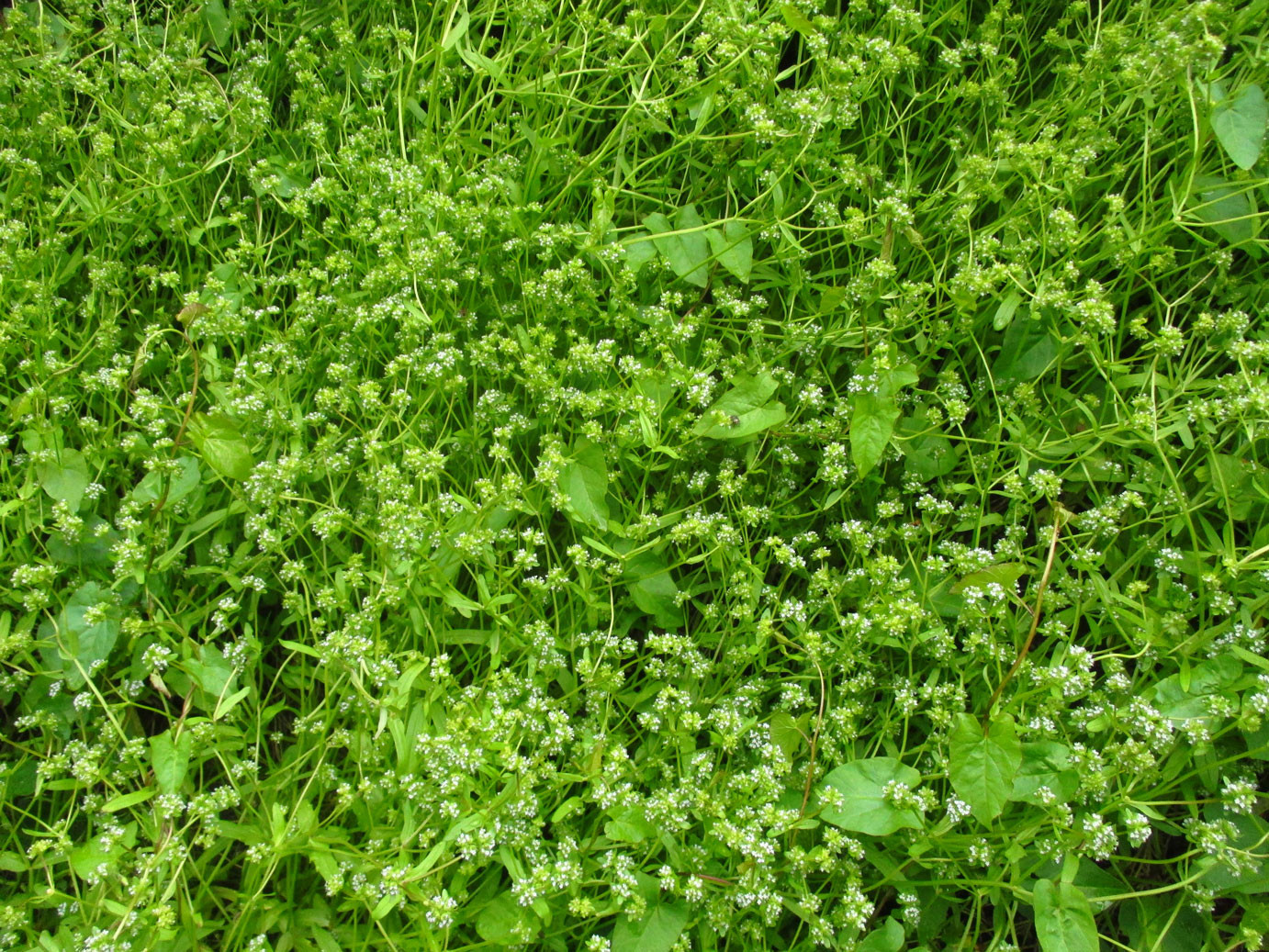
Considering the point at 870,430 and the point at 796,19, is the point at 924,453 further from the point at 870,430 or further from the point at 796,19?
the point at 796,19

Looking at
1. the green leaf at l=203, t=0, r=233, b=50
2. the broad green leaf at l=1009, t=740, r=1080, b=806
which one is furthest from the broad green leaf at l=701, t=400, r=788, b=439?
the green leaf at l=203, t=0, r=233, b=50

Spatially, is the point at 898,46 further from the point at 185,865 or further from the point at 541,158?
the point at 185,865

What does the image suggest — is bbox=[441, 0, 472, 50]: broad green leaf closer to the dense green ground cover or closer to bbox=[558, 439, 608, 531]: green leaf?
Answer: the dense green ground cover

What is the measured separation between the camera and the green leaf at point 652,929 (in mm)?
1724

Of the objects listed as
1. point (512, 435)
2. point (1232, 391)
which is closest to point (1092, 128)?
point (1232, 391)

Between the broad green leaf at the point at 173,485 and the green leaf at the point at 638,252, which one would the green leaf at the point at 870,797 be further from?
the broad green leaf at the point at 173,485

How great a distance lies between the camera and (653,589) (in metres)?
2.11

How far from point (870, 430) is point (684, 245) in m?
0.74

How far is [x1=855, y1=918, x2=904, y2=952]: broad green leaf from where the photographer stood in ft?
5.87

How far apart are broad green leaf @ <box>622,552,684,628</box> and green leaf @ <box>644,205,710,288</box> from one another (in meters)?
0.78

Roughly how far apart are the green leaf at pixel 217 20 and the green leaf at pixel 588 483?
1.92 meters

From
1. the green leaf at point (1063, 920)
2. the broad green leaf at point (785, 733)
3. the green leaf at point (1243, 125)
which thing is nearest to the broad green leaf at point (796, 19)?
the green leaf at point (1243, 125)

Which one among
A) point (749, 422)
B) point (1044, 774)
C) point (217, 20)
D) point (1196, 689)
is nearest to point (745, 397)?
point (749, 422)

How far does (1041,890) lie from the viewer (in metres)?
1.76
